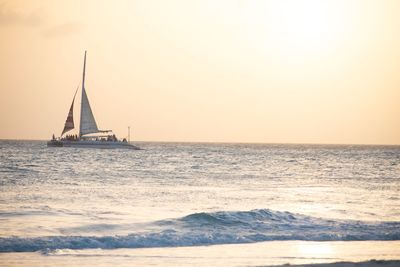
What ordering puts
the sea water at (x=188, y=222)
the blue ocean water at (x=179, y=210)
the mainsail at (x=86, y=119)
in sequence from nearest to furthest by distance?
the sea water at (x=188, y=222) → the blue ocean water at (x=179, y=210) → the mainsail at (x=86, y=119)

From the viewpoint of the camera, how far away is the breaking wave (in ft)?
63.9

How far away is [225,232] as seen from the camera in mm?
22453

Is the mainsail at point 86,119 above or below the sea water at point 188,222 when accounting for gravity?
above

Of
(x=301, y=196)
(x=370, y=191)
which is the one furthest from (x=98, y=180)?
(x=370, y=191)

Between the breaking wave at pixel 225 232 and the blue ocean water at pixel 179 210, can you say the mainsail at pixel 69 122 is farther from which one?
the breaking wave at pixel 225 232

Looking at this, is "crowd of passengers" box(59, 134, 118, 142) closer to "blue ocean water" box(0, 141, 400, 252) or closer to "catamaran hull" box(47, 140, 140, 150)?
"catamaran hull" box(47, 140, 140, 150)

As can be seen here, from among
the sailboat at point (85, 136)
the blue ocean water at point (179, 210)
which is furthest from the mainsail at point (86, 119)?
the blue ocean water at point (179, 210)

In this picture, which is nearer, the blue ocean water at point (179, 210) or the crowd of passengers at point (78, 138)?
the blue ocean water at point (179, 210)

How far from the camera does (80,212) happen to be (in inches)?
1030

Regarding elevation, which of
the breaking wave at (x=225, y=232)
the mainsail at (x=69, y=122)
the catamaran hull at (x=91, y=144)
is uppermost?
the mainsail at (x=69, y=122)

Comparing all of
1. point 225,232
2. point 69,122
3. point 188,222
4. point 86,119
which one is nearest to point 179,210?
point 188,222

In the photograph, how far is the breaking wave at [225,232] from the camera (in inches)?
767

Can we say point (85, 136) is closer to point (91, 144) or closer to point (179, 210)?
point (91, 144)

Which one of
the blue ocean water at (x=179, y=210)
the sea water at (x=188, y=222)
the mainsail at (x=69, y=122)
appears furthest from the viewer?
the mainsail at (x=69, y=122)
